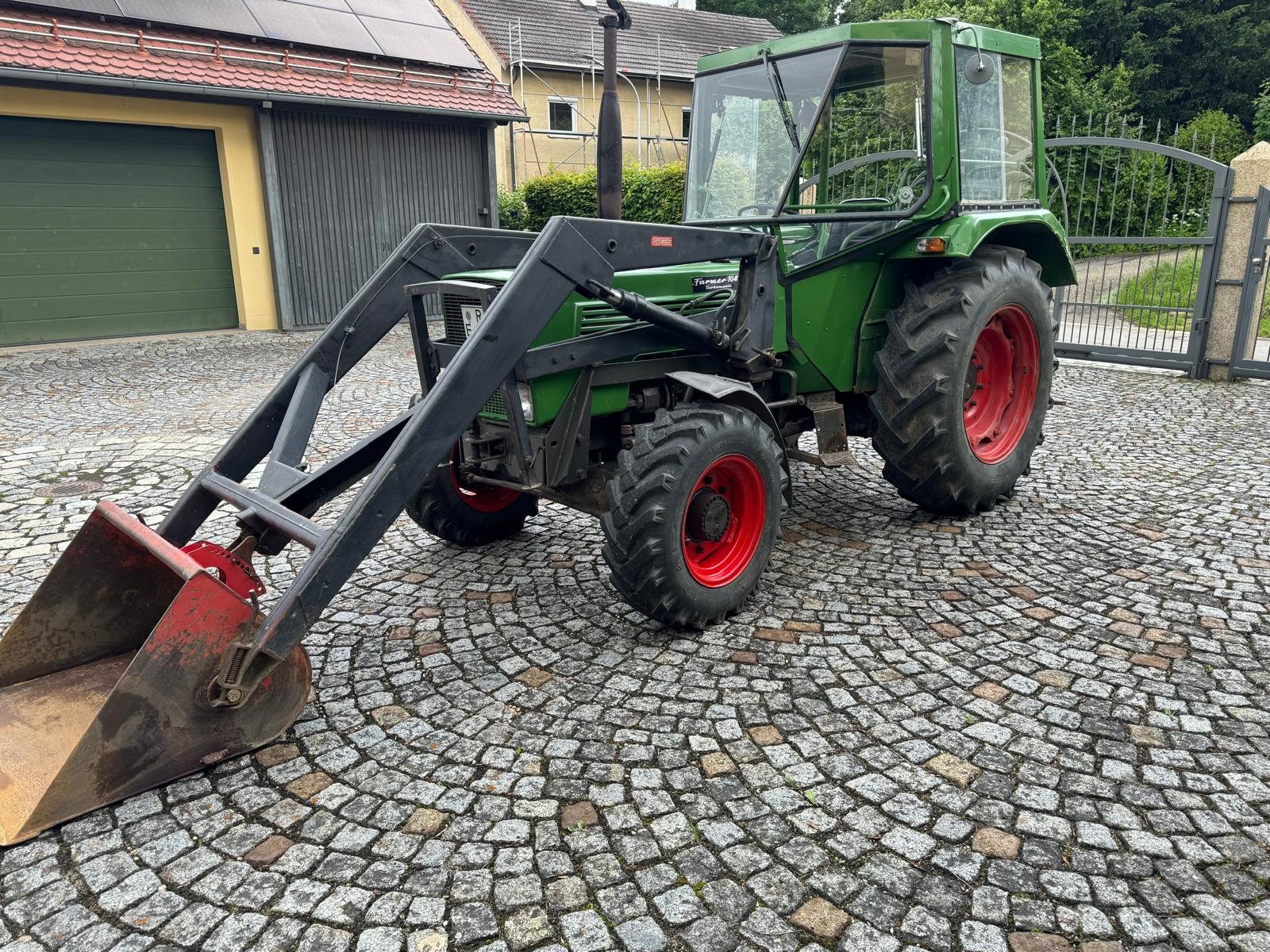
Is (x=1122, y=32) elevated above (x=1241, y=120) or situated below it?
above

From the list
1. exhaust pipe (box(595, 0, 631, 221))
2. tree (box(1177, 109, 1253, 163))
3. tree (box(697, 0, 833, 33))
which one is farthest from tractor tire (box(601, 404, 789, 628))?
tree (box(697, 0, 833, 33))

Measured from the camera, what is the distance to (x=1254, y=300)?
8.82 metres

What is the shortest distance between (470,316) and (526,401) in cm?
45

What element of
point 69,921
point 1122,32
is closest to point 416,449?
point 69,921

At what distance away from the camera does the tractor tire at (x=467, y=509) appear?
14.8ft

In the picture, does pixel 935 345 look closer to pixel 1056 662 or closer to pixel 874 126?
pixel 874 126

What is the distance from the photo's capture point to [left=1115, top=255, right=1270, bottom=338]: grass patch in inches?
382

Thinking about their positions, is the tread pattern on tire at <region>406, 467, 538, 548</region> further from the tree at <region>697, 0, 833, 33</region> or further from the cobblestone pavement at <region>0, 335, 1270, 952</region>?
the tree at <region>697, 0, 833, 33</region>

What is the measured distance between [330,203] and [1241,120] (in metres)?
29.2

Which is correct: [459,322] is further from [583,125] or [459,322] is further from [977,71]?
[583,125]

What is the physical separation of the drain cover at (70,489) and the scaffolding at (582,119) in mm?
18099

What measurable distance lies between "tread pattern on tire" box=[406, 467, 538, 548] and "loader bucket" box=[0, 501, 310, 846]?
54.6 inches

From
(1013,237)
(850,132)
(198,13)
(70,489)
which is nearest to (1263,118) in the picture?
(1013,237)

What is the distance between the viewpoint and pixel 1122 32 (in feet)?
96.5
